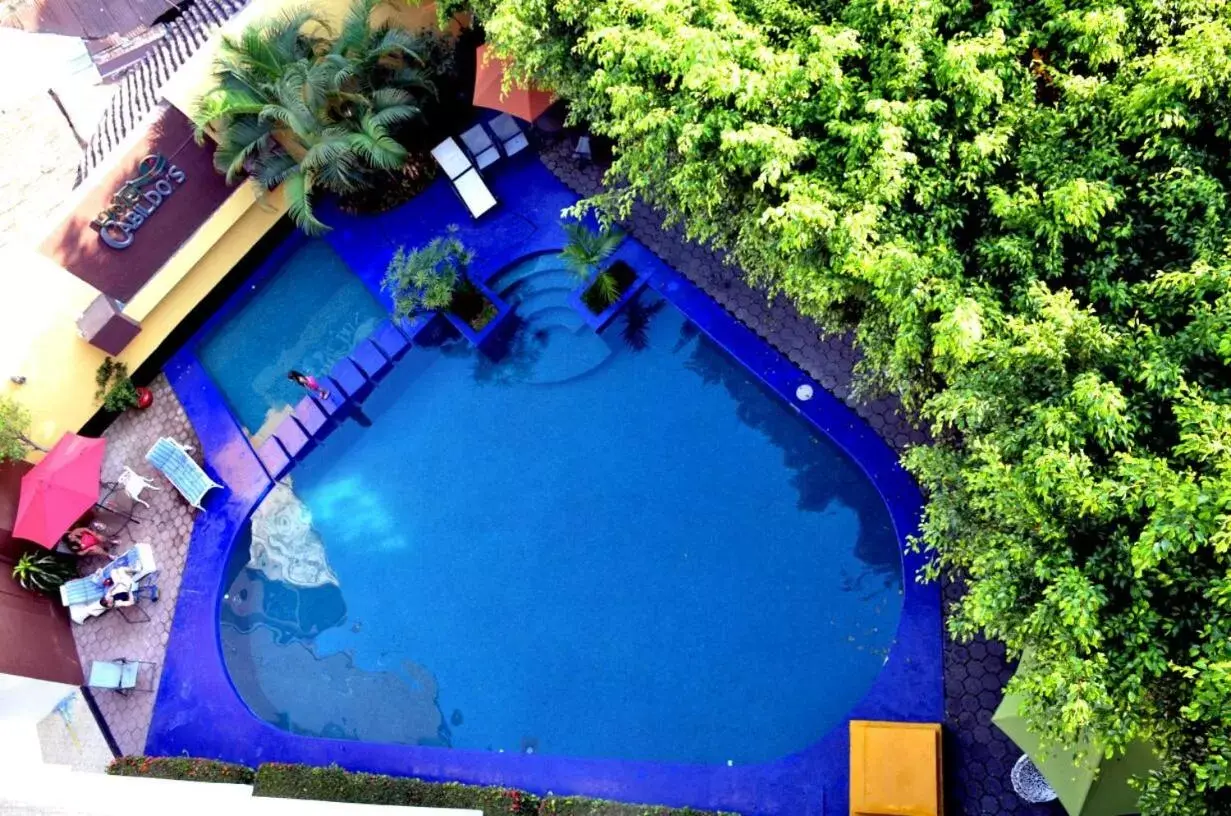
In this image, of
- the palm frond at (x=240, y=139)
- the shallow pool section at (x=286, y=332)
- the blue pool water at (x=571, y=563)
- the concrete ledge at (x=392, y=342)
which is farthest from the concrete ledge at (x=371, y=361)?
the palm frond at (x=240, y=139)

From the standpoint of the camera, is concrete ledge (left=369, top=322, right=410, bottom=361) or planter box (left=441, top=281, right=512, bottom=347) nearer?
planter box (left=441, top=281, right=512, bottom=347)

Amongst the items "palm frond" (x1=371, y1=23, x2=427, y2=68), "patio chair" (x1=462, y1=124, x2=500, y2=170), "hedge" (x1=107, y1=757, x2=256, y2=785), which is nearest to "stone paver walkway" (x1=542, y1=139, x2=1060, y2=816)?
"patio chair" (x1=462, y1=124, x2=500, y2=170)

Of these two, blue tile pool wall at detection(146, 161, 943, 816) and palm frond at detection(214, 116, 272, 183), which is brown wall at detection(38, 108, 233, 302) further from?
blue tile pool wall at detection(146, 161, 943, 816)

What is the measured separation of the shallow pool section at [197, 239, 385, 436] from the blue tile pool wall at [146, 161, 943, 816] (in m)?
0.42

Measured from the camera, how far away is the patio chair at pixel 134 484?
1873 centimetres

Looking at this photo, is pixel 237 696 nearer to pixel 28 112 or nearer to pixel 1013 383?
pixel 1013 383

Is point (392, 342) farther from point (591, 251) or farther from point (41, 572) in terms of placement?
point (41, 572)

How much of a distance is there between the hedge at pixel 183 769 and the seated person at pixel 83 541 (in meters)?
4.44

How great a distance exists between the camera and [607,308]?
18469 mm

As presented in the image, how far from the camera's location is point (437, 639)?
16.9 meters

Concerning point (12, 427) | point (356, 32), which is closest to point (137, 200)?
point (12, 427)

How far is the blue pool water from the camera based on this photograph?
51.3 feet

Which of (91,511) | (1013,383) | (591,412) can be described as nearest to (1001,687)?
(1013,383)

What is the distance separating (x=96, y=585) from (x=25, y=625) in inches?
54.9
